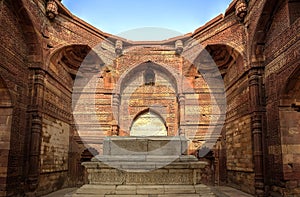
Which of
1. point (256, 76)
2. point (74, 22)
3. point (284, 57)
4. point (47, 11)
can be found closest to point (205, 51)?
point (256, 76)

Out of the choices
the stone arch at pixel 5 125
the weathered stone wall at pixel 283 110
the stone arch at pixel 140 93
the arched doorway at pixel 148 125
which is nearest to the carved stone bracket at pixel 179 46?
the stone arch at pixel 140 93

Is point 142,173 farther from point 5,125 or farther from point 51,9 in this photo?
point 51,9

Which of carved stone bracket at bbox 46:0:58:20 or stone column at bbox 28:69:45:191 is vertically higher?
carved stone bracket at bbox 46:0:58:20

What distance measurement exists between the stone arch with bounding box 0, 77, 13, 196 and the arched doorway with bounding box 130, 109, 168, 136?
577cm

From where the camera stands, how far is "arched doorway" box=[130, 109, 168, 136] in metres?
12.7

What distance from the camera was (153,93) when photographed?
1303 centimetres

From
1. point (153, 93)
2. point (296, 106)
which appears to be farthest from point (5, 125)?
point (296, 106)

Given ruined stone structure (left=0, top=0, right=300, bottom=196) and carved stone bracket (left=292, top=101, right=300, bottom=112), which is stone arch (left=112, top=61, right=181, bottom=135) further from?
carved stone bracket (left=292, top=101, right=300, bottom=112)

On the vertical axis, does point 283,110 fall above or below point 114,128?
above

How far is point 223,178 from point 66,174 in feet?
20.6

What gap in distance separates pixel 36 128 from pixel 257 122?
260 inches

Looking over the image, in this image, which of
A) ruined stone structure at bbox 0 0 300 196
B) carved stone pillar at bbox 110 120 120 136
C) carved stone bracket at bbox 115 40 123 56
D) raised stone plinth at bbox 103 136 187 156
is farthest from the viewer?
carved stone bracket at bbox 115 40 123 56

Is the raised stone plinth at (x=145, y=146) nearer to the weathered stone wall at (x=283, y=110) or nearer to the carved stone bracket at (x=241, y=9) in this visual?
the weathered stone wall at (x=283, y=110)

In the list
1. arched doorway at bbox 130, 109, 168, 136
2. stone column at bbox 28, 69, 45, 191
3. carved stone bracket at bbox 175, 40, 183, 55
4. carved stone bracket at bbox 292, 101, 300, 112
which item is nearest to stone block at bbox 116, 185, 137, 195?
stone column at bbox 28, 69, 45, 191
